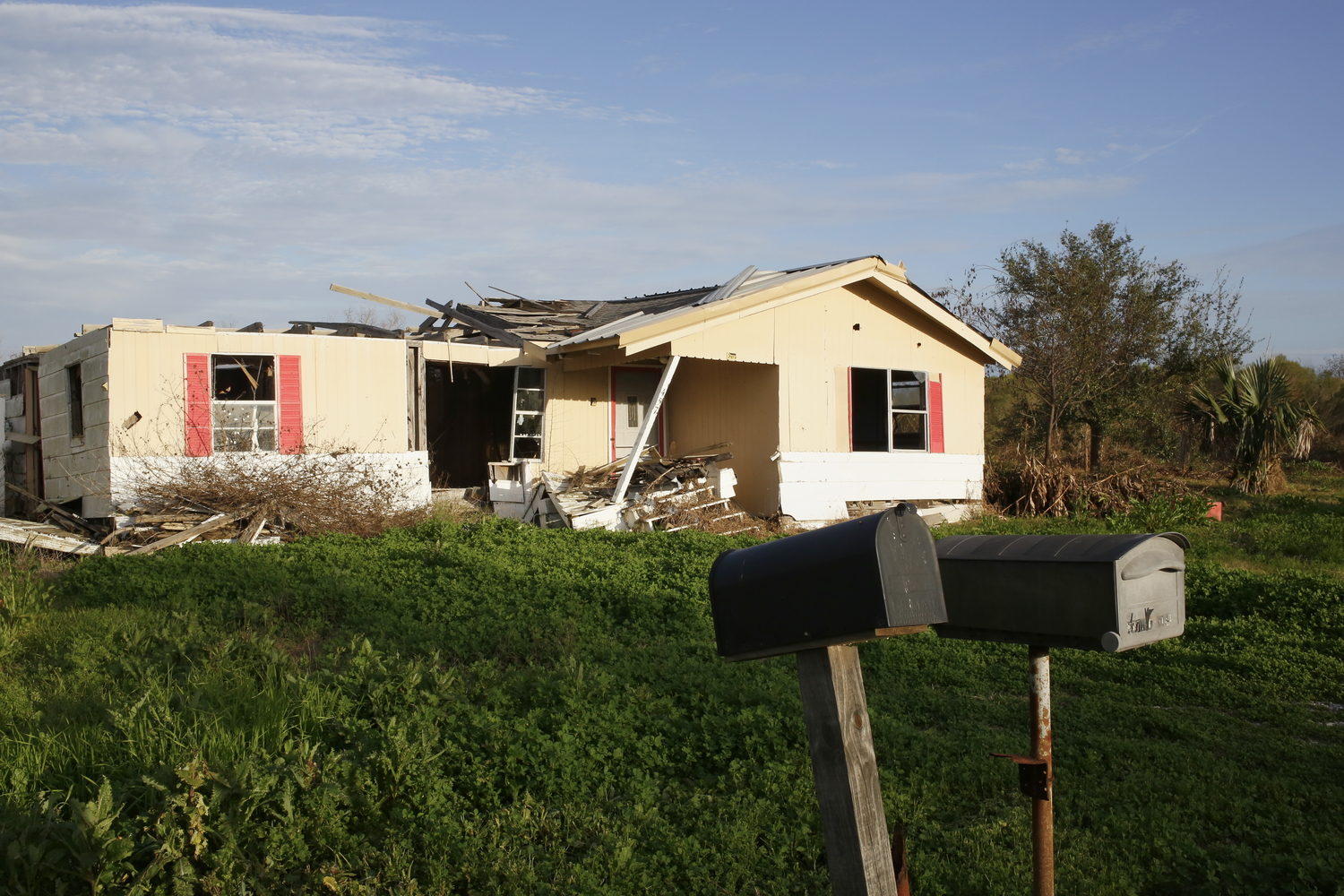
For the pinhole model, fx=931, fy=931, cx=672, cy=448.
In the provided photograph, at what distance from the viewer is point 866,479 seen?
15.1 metres

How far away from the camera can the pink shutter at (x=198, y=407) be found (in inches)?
479

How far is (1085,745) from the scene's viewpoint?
17.1 ft

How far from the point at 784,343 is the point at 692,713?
9.66 meters

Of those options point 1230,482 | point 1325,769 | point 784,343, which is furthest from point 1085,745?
point 1230,482

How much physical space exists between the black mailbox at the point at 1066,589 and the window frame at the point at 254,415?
1128 cm

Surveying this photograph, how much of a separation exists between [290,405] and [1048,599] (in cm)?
1171

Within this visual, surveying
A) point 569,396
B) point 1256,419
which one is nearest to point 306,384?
point 569,396

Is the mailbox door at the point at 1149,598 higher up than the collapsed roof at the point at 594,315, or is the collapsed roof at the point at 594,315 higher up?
the collapsed roof at the point at 594,315

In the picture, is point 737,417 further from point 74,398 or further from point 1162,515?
point 74,398

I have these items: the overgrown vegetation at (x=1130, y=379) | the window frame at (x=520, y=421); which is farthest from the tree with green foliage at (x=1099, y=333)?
the window frame at (x=520, y=421)

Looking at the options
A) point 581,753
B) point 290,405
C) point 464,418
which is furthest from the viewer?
point 464,418

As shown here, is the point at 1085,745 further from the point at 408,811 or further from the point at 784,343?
the point at 784,343

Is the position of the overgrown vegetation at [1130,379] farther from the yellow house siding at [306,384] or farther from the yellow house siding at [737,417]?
the yellow house siding at [306,384]

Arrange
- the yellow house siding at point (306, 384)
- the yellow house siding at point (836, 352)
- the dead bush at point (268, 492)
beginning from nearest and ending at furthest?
the dead bush at point (268, 492), the yellow house siding at point (306, 384), the yellow house siding at point (836, 352)
